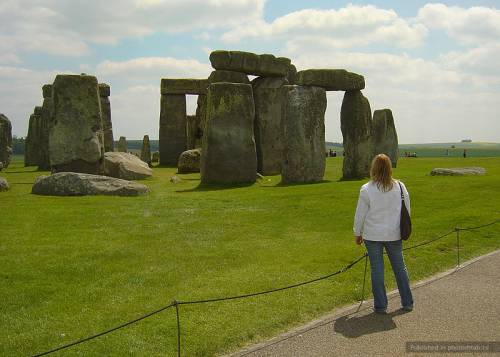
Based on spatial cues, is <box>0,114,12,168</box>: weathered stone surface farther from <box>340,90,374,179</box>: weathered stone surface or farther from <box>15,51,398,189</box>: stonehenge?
<box>340,90,374,179</box>: weathered stone surface

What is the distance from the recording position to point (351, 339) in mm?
5910

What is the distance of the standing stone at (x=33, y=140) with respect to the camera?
32.2m

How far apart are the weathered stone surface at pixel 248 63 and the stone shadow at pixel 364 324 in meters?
19.7

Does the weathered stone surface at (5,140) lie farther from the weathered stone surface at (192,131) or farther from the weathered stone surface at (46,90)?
the weathered stone surface at (192,131)

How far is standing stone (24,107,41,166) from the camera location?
3222cm

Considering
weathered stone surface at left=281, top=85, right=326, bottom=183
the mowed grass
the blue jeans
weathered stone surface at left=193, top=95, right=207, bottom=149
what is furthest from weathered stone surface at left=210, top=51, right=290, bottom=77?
the blue jeans

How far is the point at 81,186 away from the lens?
15.0 m

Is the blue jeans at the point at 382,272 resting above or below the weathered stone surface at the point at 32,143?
below

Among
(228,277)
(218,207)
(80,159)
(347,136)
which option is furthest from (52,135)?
(228,277)

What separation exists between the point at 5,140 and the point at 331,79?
21706mm

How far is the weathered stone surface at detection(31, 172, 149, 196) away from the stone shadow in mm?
10019

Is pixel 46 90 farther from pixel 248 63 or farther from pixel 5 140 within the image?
pixel 248 63

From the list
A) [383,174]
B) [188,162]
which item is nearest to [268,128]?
[188,162]

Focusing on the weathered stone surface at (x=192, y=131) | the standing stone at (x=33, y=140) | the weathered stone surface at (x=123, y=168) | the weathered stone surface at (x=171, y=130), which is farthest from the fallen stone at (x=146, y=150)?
the weathered stone surface at (x=123, y=168)
